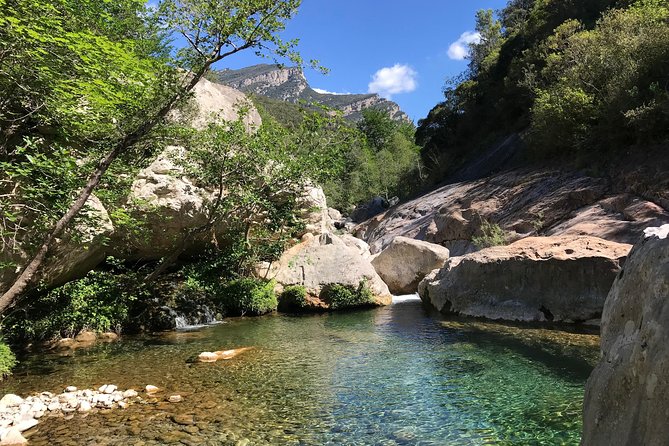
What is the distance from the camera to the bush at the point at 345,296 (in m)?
20.2

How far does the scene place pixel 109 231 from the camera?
39.4 feet

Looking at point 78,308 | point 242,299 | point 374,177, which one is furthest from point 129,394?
point 374,177

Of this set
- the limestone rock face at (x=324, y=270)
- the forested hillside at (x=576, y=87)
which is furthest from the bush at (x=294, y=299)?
the forested hillside at (x=576, y=87)

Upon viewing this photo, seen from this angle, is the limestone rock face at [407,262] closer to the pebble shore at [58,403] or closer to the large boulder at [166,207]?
the large boulder at [166,207]

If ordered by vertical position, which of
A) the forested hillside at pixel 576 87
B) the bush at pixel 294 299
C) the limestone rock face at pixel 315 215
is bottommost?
the bush at pixel 294 299

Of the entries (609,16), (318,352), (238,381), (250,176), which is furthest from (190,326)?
(609,16)

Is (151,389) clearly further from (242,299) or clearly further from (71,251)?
(242,299)

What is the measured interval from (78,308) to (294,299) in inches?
348

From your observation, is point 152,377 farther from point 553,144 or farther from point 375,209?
point 375,209

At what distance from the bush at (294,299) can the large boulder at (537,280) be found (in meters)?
6.09

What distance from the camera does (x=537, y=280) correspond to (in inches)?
579

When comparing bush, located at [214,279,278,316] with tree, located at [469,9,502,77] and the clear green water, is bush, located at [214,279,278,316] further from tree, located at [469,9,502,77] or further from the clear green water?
tree, located at [469,9,502,77]

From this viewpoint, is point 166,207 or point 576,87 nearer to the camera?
point 166,207

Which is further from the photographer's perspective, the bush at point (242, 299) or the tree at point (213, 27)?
the bush at point (242, 299)
